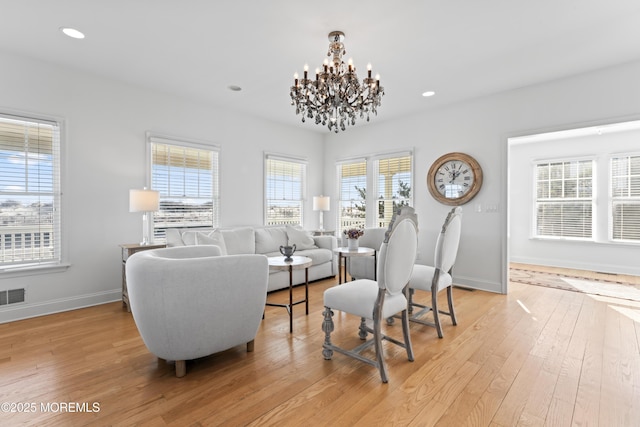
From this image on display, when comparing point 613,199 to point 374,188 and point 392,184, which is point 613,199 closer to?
point 392,184

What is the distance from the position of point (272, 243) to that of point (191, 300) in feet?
9.63

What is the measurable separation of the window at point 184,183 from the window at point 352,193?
2.61 metres

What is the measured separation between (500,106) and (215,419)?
493 centimetres

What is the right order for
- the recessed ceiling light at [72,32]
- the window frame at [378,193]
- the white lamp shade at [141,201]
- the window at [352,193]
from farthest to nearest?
the window at [352,193]
the window frame at [378,193]
the white lamp shade at [141,201]
the recessed ceiling light at [72,32]

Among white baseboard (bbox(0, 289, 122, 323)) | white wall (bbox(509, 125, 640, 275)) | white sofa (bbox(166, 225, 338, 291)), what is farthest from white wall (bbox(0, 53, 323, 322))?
white wall (bbox(509, 125, 640, 275))

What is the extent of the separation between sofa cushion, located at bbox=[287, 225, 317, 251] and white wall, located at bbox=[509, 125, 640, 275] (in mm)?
4782

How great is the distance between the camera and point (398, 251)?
2193 millimetres

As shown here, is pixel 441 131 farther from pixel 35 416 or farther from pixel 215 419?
pixel 35 416

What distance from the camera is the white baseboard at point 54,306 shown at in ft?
10.9

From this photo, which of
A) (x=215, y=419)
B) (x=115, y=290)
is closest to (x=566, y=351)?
(x=215, y=419)

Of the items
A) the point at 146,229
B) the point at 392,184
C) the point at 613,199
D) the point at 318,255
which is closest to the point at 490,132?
the point at 392,184

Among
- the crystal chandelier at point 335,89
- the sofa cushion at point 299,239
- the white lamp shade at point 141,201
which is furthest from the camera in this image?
the sofa cushion at point 299,239

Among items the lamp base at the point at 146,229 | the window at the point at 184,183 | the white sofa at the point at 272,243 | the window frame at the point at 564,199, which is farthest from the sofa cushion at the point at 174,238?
the window frame at the point at 564,199

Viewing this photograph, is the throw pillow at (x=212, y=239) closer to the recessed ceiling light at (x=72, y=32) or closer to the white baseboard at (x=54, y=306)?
the white baseboard at (x=54, y=306)
